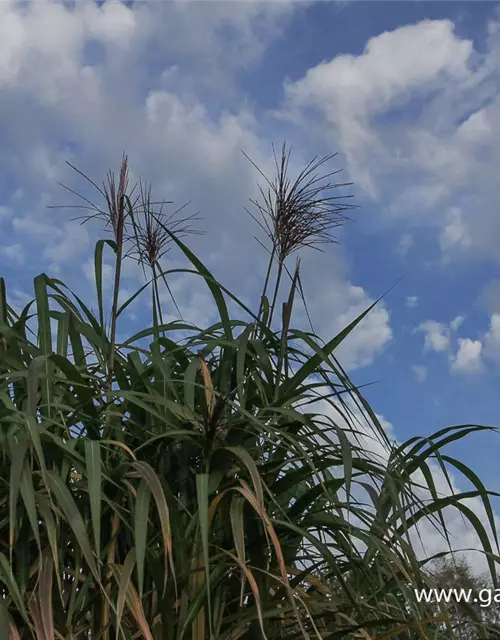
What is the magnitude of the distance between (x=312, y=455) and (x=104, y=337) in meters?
0.69

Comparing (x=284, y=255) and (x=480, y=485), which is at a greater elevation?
(x=284, y=255)

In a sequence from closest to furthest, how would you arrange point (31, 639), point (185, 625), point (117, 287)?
point (185, 625)
point (31, 639)
point (117, 287)

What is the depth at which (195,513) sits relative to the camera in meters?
1.86

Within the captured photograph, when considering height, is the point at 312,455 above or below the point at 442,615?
above

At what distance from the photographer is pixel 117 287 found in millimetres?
2199

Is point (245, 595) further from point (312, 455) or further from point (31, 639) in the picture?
point (31, 639)

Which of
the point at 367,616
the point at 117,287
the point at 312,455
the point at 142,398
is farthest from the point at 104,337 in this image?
the point at 367,616

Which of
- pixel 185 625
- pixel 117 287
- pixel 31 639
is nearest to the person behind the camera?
pixel 185 625

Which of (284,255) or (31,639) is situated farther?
(284,255)

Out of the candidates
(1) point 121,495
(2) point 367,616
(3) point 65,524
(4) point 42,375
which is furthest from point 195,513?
(2) point 367,616

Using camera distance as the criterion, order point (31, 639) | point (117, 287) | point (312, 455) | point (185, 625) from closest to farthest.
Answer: point (185, 625), point (31, 639), point (312, 455), point (117, 287)

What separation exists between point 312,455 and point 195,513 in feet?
1.19

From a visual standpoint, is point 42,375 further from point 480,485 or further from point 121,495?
point 480,485

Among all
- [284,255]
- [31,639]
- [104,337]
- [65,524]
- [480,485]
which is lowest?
[31,639]
